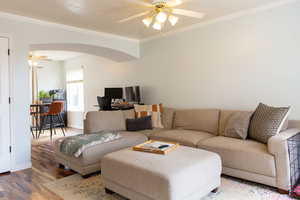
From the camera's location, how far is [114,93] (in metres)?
5.14

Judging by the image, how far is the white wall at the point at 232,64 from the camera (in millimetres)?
2984

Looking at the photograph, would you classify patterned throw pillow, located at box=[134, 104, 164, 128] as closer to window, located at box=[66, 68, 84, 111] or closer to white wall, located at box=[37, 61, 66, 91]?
window, located at box=[66, 68, 84, 111]

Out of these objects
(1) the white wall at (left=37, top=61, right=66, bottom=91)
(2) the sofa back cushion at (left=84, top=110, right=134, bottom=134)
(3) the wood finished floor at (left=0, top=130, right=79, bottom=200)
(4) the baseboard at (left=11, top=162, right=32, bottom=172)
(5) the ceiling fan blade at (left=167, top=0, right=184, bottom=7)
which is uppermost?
(5) the ceiling fan blade at (left=167, top=0, right=184, bottom=7)

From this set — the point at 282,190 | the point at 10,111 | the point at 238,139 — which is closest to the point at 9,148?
the point at 10,111

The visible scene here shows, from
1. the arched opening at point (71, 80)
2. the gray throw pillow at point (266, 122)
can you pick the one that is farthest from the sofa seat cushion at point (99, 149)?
the arched opening at point (71, 80)

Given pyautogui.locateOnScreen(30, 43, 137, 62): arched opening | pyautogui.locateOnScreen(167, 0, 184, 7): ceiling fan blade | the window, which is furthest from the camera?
the window

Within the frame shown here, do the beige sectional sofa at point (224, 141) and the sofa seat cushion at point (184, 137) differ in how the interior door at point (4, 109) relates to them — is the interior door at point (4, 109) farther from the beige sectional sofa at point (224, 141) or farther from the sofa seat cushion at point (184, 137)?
the sofa seat cushion at point (184, 137)

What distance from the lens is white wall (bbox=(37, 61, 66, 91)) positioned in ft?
24.0

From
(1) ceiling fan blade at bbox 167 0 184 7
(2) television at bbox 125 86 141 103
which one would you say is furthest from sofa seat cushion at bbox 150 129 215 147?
(1) ceiling fan blade at bbox 167 0 184 7

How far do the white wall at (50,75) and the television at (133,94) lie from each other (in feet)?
13.0

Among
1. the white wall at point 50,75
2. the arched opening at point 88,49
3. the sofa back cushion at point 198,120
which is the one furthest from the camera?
the white wall at point 50,75

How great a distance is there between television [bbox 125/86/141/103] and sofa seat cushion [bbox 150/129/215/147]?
1.48m

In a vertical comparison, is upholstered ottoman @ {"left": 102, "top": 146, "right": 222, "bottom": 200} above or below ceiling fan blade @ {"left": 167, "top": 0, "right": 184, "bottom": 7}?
below

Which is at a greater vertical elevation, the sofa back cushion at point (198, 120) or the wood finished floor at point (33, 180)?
the sofa back cushion at point (198, 120)
